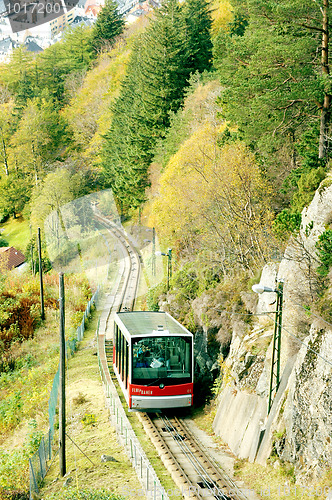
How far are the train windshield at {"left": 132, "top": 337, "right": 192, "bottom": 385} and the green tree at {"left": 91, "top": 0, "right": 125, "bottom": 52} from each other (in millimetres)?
86752

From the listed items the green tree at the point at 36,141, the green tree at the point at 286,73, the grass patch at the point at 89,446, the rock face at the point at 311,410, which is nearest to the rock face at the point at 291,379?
the rock face at the point at 311,410

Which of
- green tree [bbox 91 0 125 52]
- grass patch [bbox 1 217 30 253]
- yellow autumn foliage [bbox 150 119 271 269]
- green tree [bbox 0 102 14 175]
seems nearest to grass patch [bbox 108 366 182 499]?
yellow autumn foliage [bbox 150 119 271 269]

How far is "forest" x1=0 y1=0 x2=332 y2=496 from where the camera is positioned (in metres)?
20.7

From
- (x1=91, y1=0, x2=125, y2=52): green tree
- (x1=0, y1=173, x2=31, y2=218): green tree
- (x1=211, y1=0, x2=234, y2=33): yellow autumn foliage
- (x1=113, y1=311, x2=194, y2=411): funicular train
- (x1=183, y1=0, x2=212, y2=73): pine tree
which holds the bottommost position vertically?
(x1=0, y1=173, x2=31, y2=218): green tree

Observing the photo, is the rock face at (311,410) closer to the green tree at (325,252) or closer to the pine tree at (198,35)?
the green tree at (325,252)

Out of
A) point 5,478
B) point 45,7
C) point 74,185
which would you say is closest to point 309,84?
point 5,478

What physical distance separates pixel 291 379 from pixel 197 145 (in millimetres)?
21431

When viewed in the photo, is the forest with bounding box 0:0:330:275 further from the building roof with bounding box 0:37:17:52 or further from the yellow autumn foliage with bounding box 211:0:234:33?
the building roof with bounding box 0:37:17:52

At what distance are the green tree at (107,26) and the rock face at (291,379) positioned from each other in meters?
86.8

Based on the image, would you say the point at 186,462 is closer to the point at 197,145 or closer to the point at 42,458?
the point at 42,458

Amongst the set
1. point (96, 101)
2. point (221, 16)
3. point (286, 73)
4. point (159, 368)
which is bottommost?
point (159, 368)

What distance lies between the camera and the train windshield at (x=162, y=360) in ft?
58.1

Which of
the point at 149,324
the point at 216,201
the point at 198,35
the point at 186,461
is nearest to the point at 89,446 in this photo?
the point at 186,461

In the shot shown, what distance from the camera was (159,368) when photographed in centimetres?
1778
